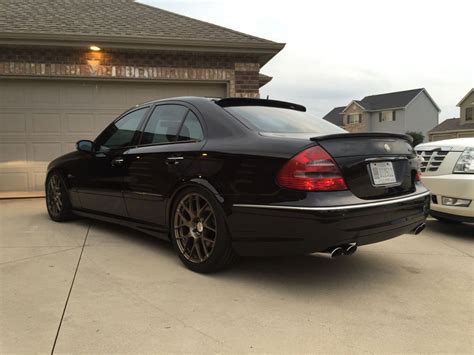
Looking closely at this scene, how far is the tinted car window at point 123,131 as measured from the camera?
180 inches

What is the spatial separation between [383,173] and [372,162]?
159 mm

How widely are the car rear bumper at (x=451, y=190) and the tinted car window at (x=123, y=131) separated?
3.45 metres

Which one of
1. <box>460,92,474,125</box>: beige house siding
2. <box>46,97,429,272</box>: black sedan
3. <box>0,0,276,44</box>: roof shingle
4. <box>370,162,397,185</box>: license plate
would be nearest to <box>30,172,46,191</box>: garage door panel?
<box>0,0,276,44</box>: roof shingle

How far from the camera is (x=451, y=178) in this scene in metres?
5.00

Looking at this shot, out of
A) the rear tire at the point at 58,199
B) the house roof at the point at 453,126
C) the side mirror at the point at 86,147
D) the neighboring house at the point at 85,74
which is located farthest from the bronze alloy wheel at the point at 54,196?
the house roof at the point at 453,126

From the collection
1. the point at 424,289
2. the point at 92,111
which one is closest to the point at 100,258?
the point at 424,289

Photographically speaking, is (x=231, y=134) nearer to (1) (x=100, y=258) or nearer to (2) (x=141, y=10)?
(1) (x=100, y=258)

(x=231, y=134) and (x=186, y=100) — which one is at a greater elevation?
(x=186, y=100)

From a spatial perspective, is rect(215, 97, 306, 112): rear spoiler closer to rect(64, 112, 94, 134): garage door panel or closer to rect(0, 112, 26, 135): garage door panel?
rect(64, 112, 94, 134): garage door panel

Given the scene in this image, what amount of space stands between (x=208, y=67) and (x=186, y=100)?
520cm

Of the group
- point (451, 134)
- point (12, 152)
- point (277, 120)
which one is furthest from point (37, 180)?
point (451, 134)

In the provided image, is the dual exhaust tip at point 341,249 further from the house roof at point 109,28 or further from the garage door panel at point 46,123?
the garage door panel at point 46,123

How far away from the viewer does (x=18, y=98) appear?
8562 millimetres

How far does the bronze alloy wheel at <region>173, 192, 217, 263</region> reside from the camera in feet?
11.5
